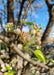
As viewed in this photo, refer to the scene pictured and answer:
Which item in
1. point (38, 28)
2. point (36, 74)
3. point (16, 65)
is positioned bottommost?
point (36, 74)

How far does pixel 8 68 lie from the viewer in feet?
2.11

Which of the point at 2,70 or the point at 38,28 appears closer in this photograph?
the point at 38,28

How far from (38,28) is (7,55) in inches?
15.7

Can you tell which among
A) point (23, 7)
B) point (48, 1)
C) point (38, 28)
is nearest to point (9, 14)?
point (23, 7)

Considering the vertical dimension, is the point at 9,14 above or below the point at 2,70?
above

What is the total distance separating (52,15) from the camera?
1354 millimetres

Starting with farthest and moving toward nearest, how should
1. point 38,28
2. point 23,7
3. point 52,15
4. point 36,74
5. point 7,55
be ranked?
point 52,15
point 23,7
point 36,74
point 7,55
point 38,28

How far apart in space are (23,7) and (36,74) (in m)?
0.83

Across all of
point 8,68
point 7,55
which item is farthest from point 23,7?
point 8,68

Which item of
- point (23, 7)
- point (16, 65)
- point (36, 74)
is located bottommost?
point (36, 74)

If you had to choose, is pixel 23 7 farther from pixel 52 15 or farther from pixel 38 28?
pixel 38 28

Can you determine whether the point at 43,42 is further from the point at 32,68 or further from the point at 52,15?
the point at 32,68

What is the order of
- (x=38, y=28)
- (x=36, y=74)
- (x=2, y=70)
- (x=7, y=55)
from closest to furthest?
(x=38, y=28), (x=2, y=70), (x=7, y=55), (x=36, y=74)

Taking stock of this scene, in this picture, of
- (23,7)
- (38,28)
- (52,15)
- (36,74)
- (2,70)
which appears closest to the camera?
(38,28)
